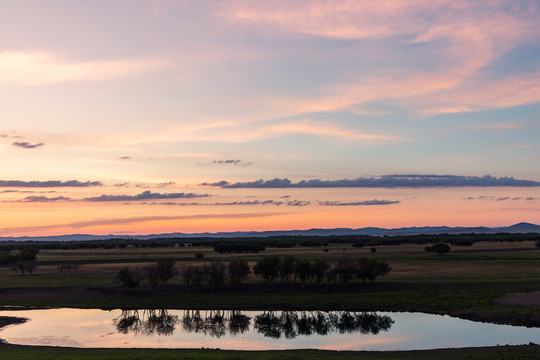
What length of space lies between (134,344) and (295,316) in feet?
73.8

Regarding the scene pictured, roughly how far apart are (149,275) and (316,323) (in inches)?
1318

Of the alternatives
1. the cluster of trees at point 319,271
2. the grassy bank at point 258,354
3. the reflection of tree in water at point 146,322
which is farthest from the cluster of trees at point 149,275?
the grassy bank at point 258,354

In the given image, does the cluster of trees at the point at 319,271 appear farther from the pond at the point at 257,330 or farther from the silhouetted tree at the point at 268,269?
the pond at the point at 257,330

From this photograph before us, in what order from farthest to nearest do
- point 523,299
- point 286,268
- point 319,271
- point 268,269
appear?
point 268,269, point 286,268, point 319,271, point 523,299

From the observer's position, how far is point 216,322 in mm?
61281

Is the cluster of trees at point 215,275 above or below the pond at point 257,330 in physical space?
above

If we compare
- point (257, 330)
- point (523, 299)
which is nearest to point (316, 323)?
point (257, 330)

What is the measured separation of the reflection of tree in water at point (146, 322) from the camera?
56.6 meters

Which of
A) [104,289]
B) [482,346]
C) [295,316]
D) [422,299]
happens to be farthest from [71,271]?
[482,346]

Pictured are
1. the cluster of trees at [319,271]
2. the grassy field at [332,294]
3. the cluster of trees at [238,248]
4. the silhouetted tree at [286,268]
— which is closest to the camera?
the grassy field at [332,294]

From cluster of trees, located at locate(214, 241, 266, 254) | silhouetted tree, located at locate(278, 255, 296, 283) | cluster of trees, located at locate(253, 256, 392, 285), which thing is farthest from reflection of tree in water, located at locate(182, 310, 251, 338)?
cluster of trees, located at locate(214, 241, 266, 254)

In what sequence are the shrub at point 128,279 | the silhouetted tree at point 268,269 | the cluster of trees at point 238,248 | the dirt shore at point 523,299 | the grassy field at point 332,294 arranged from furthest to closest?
1. the cluster of trees at point 238,248
2. the silhouetted tree at point 268,269
3. the shrub at point 128,279
4. the grassy field at point 332,294
5. the dirt shore at point 523,299

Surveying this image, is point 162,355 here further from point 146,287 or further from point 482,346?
point 146,287

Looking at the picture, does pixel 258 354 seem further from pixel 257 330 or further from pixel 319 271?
pixel 319 271
